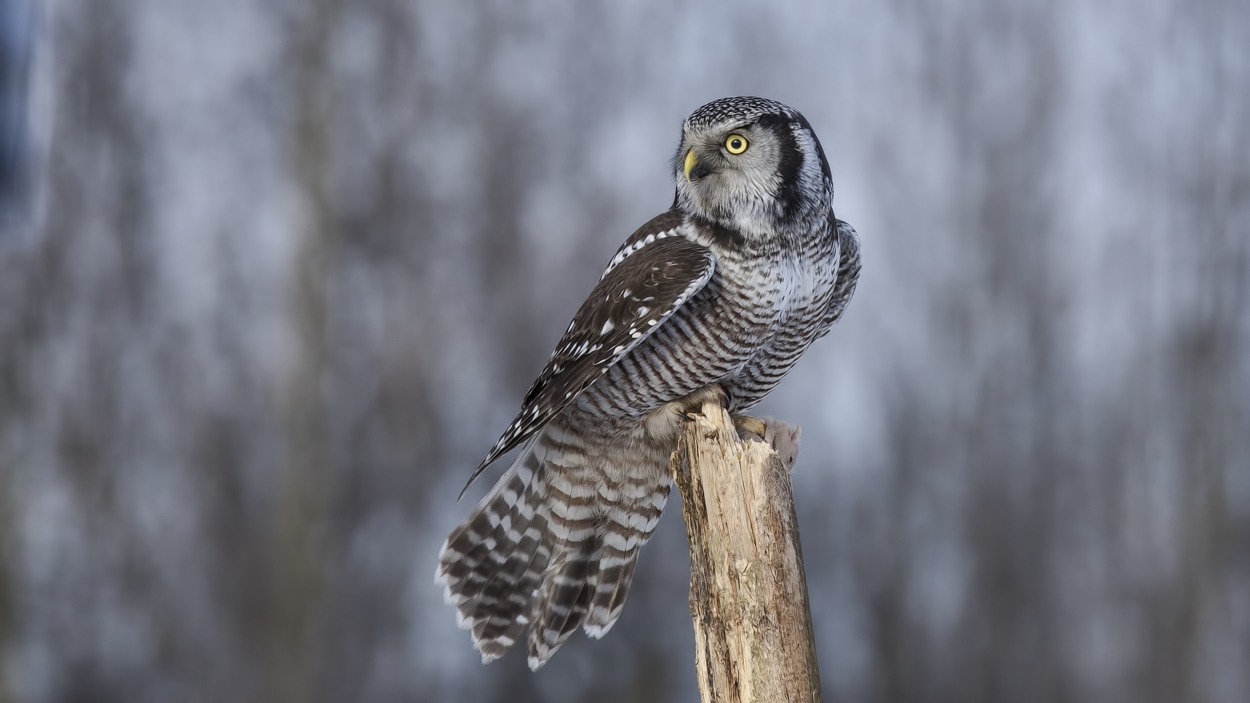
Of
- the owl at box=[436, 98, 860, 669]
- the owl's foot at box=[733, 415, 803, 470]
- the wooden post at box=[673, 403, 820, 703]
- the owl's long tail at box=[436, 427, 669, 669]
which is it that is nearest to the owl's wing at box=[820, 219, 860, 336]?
the owl at box=[436, 98, 860, 669]

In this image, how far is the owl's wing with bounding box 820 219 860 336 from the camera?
12.5 feet

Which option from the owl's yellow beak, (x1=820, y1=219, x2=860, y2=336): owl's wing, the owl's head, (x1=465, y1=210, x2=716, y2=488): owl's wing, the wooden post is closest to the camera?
the wooden post

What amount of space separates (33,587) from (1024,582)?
909 centimetres

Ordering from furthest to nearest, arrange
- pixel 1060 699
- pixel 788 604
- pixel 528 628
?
pixel 1060 699 → pixel 528 628 → pixel 788 604

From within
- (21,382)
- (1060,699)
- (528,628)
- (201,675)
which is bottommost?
(1060,699)

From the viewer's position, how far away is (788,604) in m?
2.73

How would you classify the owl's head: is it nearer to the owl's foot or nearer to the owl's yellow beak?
the owl's yellow beak

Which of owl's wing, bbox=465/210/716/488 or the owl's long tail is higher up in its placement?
owl's wing, bbox=465/210/716/488

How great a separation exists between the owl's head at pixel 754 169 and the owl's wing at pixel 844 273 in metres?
0.31

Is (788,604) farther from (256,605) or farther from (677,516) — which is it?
(256,605)

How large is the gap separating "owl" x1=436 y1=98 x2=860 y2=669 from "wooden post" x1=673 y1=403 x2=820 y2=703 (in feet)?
1.59

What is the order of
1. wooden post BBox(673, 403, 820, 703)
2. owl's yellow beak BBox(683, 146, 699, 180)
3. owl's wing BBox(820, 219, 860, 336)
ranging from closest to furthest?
1. wooden post BBox(673, 403, 820, 703)
2. owl's yellow beak BBox(683, 146, 699, 180)
3. owl's wing BBox(820, 219, 860, 336)

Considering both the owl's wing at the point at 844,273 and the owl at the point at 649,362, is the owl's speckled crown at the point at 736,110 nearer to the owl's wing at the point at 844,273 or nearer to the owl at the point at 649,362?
the owl at the point at 649,362

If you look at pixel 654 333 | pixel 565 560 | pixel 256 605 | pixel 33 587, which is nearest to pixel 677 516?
pixel 256 605
